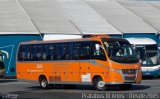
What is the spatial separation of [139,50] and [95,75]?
1439 centimetres

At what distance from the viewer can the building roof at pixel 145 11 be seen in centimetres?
5078

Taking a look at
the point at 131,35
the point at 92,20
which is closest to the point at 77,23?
the point at 92,20

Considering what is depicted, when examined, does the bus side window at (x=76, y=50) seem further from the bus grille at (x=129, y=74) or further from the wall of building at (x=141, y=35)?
the wall of building at (x=141, y=35)

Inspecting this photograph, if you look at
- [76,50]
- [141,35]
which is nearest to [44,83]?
[76,50]

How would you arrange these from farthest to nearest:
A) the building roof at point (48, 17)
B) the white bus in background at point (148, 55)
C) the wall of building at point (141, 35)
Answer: the wall of building at point (141, 35)
the building roof at point (48, 17)
the white bus in background at point (148, 55)

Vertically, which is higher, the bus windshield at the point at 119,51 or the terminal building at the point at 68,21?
the terminal building at the point at 68,21

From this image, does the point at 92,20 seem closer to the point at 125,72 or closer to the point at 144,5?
the point at 144,5

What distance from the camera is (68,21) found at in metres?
48.4

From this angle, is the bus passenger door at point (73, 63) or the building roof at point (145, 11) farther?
the building roof at point (145, 11)

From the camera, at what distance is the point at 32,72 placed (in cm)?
2767

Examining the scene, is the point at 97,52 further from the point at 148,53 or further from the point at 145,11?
the point at 145,11

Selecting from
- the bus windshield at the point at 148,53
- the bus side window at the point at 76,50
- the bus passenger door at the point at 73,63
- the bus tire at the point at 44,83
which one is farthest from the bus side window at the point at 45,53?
the bus windshield at the point at 148,53

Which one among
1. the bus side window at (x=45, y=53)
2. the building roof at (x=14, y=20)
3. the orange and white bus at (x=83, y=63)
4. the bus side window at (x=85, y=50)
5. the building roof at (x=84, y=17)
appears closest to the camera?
the orange and white bus at (x=83, y=63)

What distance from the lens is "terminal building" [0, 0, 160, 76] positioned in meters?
42.2
